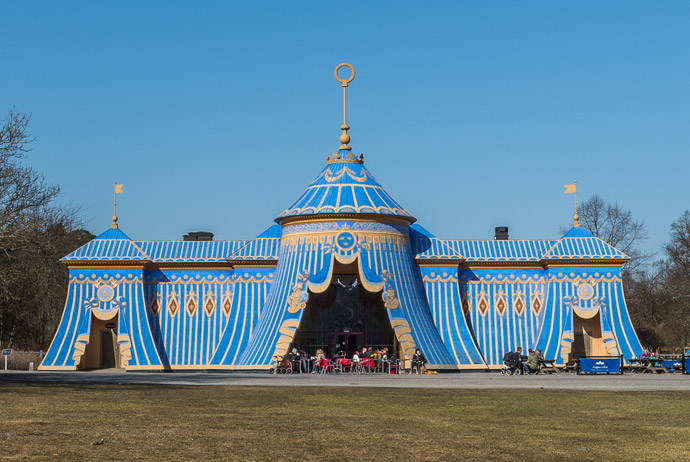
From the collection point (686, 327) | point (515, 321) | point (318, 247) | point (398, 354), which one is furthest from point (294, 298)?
point (686, 327)

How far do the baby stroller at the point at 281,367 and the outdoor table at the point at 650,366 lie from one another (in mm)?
13038

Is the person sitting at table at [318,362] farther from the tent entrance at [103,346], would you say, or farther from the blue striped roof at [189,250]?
the tent entrance at [103,346]

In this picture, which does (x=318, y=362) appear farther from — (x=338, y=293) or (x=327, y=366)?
(x=338, y=293)

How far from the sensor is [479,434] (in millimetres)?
13727

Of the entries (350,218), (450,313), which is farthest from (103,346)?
(450,313)

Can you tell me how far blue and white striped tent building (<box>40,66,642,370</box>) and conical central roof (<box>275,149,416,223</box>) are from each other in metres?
0.07

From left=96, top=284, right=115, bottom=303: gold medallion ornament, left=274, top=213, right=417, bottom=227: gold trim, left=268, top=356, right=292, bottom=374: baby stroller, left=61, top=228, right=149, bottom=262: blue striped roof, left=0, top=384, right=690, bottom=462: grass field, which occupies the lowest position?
left=0, top=384, right=690, bottom=462: grass field

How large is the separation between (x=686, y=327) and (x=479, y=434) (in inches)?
1796

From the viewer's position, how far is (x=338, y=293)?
140 ft

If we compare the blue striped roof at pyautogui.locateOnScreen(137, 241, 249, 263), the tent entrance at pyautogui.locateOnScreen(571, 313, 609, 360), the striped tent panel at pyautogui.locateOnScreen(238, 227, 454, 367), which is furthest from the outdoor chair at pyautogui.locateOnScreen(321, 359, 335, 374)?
the tent entrance at pyautogui.locateOnScreen(571, 313, 609, 360)

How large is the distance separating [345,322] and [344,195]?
5611mm

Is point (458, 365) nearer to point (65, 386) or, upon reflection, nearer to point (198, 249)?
point (198, 249)

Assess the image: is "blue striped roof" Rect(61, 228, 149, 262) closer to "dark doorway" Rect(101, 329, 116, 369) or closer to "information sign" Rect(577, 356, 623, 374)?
"dark doorway" Rect(101, 329, 116, 369)

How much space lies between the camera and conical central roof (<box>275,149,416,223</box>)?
129 ft
